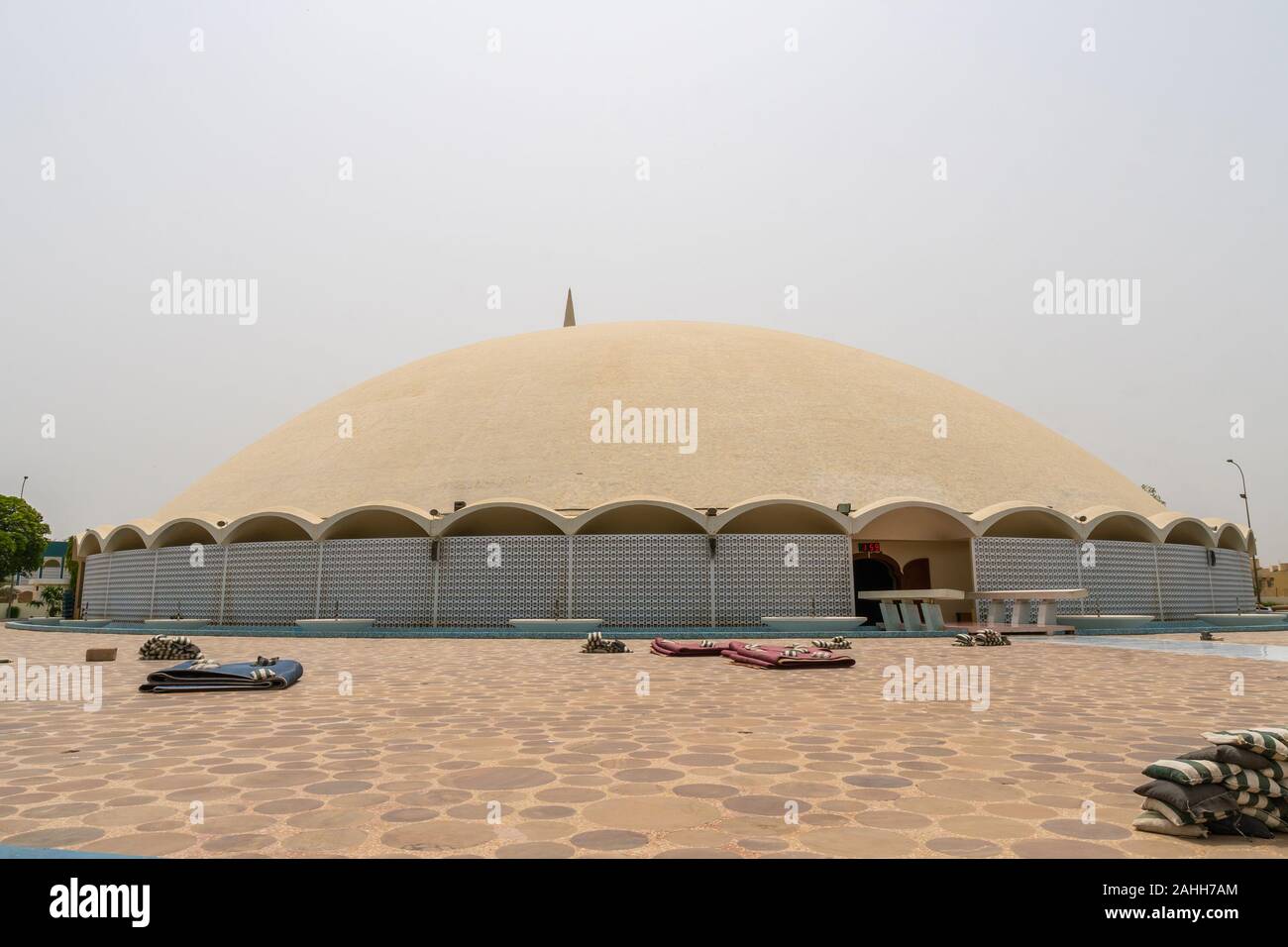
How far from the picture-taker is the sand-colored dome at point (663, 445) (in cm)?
2844

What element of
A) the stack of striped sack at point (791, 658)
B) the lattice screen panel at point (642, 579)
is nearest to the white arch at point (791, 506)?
the lattice screen panel at point (642, 579)

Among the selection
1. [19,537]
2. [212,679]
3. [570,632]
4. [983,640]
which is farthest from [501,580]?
[19,537]

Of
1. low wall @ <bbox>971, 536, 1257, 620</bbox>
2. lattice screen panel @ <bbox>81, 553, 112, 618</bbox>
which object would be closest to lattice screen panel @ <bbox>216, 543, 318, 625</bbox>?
lattice screen panel @ <bbox>81, 553, 112, 618</bbox>

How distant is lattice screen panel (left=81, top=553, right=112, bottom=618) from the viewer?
1247 inches

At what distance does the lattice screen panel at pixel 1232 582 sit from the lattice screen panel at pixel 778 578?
56.3ft

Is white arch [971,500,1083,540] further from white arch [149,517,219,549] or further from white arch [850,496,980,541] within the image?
white arch [149,517,219,549]

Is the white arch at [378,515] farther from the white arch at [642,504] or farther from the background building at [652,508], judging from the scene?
the white arch at [642,504]

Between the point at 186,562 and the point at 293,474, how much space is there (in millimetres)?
5200

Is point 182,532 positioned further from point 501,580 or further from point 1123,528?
point 1123,528

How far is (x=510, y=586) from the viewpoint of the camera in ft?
82.5

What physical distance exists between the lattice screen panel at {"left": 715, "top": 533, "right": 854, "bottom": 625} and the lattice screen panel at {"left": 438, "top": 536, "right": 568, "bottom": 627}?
508 centimetres

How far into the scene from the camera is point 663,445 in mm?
29938
